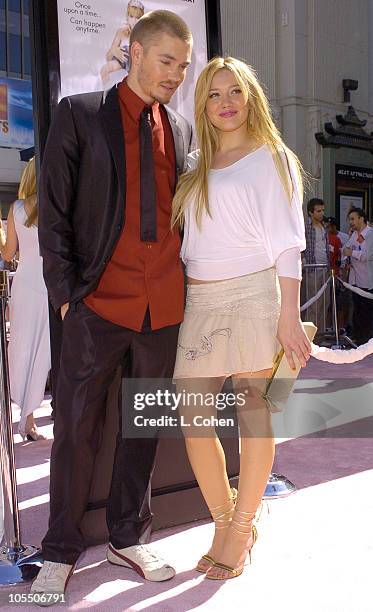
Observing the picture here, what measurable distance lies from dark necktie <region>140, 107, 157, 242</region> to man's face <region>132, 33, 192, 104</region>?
0.12 metres

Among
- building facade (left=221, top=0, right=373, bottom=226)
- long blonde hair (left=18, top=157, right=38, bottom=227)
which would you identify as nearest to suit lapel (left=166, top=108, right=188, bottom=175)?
long blonde hair (left=18, top=157, right=38, bottom=227)

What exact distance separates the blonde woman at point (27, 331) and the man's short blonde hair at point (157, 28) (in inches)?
83.3

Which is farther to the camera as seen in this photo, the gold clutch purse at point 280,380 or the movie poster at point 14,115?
the movie poster at point 14,115

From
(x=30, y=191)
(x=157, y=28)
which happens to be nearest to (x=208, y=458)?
(x=157, y=28)

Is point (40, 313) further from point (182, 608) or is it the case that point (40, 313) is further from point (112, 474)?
point (182, 608)

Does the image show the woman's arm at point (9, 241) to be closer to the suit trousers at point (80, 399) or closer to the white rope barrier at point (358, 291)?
the suit trousers at point (80, 399)

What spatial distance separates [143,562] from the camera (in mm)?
2324

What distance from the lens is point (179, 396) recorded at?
2367 millimetres

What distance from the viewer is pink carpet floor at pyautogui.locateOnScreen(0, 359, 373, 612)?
2135 millimetres

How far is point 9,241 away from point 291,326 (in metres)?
2.44

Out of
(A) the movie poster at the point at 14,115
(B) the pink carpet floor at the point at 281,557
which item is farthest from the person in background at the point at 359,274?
(A) the movie poster at the point at 14,115

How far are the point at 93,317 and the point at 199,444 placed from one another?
0.55 m

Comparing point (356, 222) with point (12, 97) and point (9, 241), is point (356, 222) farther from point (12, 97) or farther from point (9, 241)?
point (12, 97)

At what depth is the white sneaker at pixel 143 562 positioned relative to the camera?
7.53 ft
